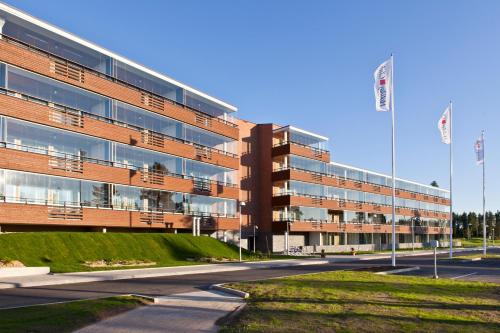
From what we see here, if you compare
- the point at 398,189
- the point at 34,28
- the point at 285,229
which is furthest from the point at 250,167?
the point at 398,189

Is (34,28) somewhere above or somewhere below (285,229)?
above

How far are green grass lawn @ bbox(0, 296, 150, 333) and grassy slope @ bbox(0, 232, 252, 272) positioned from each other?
39.6ft

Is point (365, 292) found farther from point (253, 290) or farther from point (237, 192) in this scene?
point (237, 192)

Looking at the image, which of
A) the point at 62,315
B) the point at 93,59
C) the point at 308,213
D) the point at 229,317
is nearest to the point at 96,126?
the point at 93,59

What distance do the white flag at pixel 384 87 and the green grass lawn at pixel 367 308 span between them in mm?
16660

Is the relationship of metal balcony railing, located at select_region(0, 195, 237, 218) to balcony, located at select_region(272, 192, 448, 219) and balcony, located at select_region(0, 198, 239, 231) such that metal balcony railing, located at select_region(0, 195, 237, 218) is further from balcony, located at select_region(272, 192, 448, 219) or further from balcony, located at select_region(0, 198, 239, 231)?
balcony, located at select_region(272, 192, 448, 219)

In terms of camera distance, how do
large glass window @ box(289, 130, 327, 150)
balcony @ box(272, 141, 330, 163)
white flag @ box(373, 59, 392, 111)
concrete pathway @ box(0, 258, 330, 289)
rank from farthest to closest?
large glass window @ box(289, 130, 327, 150) < balcony @ box(272, 141, 330, 163) < white flag @ box(373, 59, 392, 111) < concrete pathway @ box(0, 258, 330, 289)

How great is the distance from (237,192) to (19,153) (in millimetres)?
26047

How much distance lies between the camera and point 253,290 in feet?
58.2

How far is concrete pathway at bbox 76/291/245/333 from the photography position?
10984 mm

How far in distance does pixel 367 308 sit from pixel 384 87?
23.6m

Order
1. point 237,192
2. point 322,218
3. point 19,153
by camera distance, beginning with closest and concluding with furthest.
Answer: point 19,153 → point 237,192 → point 322,218

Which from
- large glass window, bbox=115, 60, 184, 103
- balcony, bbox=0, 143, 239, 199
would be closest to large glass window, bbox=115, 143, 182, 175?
balcony, bbox=0, 143, 239, 199

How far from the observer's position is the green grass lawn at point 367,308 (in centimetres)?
1125
